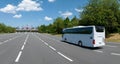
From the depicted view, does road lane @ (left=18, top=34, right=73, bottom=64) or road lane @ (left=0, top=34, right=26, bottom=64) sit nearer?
road lane @ (left=18, top=34, right=73, bottom=64)

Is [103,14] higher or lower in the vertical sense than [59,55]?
higher

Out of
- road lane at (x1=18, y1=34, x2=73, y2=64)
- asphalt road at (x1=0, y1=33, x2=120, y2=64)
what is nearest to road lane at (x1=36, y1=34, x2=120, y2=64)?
asphalt road at (x1=0, y1=33, x2=120, y2=64)

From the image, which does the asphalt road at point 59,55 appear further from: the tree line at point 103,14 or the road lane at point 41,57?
the tree line at point 103,14

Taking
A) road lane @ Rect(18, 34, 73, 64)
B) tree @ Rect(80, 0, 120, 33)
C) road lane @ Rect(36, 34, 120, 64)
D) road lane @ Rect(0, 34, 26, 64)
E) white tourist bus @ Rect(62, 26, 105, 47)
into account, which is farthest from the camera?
tree @ Rect(80, 0, 120, 33)

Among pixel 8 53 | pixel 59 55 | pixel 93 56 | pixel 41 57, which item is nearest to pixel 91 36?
pixel 93 56

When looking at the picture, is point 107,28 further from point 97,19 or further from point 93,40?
point 93,40

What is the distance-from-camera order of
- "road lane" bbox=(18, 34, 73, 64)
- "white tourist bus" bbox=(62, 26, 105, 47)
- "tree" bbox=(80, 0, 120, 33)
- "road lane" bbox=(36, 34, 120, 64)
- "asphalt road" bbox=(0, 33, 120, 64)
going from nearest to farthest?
"road lane" bbox=(18, 34, 73, 64) → "asphalt road" bbox=(0, 33, 120, 64) → "road lane" bbox=(36, 34, 120, 64) → "white tourist bus" bbox=(62, 26, 105, 47) → "tree" bbox=(80, 0, 120, 33)

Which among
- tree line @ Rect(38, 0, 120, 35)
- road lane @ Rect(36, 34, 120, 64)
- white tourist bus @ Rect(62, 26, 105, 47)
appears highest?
tree line @ Rect(38, 0, 120, 35)

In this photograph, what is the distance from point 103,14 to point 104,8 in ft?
11.3

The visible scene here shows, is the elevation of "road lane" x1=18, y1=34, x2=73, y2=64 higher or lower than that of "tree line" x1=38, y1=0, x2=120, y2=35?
lower

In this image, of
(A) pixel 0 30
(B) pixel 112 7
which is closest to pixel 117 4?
(B) pixel 112 7

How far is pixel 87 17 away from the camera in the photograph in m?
49.9

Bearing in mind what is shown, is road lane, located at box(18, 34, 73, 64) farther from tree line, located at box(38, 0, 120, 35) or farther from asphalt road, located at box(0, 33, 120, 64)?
tree line, located at box(38, 0, 120, 35)

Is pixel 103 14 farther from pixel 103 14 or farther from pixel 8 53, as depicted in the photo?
pixel 8 53
